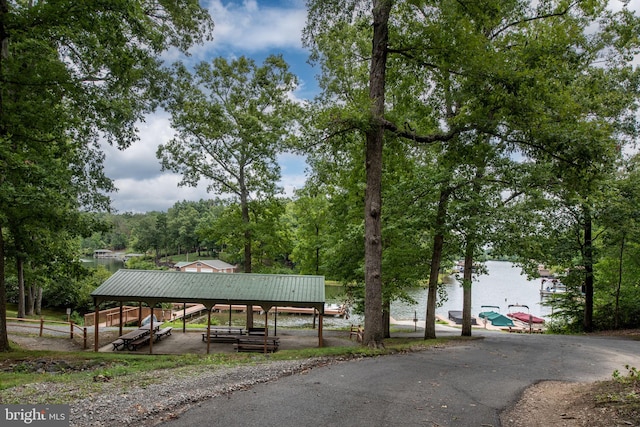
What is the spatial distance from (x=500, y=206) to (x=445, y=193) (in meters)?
1.73

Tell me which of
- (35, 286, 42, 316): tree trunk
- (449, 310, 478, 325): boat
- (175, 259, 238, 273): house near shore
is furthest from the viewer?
(175, 259, 238, 273): house near shore

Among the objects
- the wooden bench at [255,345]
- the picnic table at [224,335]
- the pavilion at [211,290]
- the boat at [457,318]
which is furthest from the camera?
the boat at [457,318]

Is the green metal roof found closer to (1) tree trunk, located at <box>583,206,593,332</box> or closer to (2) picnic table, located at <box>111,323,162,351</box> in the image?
(2) picnic table, located at <box>111,323,162,351</box>

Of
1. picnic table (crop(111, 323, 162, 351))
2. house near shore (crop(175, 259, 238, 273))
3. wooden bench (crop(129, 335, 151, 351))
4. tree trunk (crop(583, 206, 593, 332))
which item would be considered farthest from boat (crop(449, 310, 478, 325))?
house near shore (crop(175, 259, 238, 273))

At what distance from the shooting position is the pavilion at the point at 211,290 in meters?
12.9

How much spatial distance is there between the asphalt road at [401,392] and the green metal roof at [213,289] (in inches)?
204

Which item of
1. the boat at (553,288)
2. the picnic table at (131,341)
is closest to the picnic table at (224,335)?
the picnic table at (131,341)

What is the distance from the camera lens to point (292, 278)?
1427 cm

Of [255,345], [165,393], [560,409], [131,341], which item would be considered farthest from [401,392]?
[131,341]

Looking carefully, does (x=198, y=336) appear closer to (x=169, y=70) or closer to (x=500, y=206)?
(x=169, y=70)

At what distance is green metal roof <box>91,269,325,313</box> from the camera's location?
1291 centimetres

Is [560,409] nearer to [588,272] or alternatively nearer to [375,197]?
[375,197]

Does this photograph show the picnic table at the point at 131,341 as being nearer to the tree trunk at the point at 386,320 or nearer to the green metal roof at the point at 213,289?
the green metal roof at the point at 213,289

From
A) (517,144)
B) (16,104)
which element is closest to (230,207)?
(16,104)
